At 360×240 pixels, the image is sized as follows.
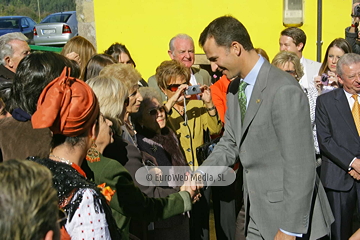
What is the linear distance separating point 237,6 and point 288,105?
6142mm

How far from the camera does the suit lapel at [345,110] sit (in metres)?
4.63

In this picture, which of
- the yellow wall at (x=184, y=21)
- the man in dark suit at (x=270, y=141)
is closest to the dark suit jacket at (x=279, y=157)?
the man in dark suit at (x=270, y=141)

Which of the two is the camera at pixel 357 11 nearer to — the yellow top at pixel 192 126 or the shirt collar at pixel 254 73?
the yellow top at pixel 192 126

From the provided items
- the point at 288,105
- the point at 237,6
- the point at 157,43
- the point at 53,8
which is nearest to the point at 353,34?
the point at 237,6

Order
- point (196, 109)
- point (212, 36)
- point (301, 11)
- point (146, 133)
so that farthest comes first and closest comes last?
point (301, 11)
point (196, 109)
point (146, 133)
point (212, 36)

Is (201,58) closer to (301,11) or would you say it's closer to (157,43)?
(157,43)

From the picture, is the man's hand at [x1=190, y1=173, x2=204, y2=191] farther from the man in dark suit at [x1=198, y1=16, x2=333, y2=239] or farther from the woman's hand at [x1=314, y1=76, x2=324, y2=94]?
the woman's hand at [x1=314, y1=76, x2=324, y2=94]

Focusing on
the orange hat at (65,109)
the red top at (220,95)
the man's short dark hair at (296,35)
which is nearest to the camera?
the orange hat at (65,109)

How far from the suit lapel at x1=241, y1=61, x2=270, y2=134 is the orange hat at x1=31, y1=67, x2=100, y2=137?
47.3 inches

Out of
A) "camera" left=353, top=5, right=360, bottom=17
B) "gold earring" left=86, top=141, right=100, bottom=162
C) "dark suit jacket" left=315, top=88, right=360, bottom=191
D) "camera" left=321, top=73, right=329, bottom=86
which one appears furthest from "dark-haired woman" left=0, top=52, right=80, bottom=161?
"camera" left=353, top=5, right=360, bottom=17

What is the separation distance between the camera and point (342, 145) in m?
4.62

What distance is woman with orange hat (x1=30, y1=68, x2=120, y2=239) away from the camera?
1.96m

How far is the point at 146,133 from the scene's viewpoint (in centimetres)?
412

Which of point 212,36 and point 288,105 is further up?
point 212,36
